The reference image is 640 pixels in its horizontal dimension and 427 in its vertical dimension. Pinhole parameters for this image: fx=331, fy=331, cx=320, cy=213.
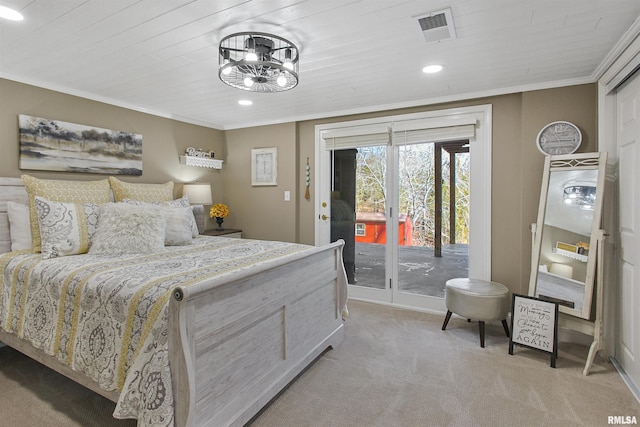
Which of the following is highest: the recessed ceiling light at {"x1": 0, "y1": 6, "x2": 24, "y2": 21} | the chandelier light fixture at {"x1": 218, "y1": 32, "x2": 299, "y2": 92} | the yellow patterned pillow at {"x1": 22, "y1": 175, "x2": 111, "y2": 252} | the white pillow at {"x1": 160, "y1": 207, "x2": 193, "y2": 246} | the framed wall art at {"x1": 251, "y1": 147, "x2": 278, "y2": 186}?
the recessed ceiling light at {"x1": 0, "y1": 6, "x2": 24, "y2": 21}

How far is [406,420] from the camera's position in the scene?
1801mm

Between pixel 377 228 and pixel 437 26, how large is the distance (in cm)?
228

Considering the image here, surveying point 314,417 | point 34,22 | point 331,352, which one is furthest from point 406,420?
point 34,22

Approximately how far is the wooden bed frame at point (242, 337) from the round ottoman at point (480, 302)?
1.11m

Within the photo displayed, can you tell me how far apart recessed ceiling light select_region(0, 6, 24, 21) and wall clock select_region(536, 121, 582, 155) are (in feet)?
12.4

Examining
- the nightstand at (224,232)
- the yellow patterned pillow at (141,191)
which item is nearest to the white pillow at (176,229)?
the yellow patterned pillow at (141,191)

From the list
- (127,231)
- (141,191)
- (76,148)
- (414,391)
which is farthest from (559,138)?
(76,148)

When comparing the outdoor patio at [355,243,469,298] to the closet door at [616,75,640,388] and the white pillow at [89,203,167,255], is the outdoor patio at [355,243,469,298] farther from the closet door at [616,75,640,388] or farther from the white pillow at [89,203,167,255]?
the white pillow at [89,203,167,255]

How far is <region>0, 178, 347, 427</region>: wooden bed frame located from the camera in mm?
1350

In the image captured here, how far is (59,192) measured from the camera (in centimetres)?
269

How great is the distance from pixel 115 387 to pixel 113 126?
2.81 m

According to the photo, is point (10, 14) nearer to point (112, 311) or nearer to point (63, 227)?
point (63, 227)

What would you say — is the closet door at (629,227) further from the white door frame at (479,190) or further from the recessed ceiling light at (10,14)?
the recessed ceiling light at (10,14)

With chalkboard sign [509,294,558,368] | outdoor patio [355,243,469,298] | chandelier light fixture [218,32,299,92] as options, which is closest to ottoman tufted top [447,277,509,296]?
chalkboard sign [509,294,558,368]
